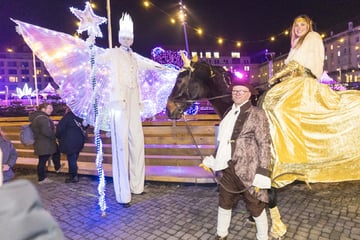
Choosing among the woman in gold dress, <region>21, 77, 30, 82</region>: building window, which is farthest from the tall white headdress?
<region>21, 77, 30, 82</region>: building window

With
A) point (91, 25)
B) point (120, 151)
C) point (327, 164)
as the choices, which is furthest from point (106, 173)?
point (327, 164)

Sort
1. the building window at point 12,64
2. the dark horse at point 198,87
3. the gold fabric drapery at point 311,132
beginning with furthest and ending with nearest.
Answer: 1. the building window at point 12,64
2. the dark horse at point 198,87
3. the gold fabric drapery at point 311,132

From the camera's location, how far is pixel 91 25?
179 inches

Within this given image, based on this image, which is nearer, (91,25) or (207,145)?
(91,25)

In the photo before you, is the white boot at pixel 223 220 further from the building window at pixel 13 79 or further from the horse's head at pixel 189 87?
the building window at pixel 13 79

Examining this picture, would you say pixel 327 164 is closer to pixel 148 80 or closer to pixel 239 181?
pixel 239 181

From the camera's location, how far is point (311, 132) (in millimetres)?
3953

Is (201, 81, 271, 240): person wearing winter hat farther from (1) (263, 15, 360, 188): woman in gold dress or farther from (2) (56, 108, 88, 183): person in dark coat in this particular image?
(2) (56, 108, 88, 183): person in dark coat

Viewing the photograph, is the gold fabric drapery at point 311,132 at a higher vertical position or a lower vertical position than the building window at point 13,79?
lower

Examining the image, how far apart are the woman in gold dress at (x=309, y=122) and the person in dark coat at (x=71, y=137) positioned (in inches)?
184

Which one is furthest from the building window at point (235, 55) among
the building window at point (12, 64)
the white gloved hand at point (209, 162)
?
the white gloved hand at point (209, 162)

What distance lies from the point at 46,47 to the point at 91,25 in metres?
1.06

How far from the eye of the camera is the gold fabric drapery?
3826mm

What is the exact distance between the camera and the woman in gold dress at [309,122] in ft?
12.6
